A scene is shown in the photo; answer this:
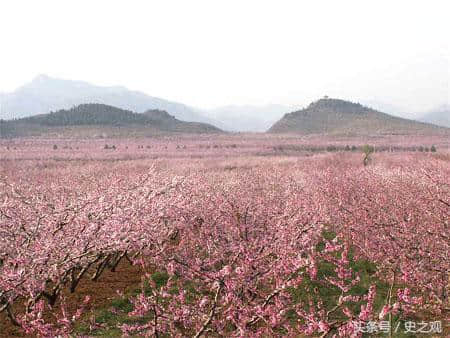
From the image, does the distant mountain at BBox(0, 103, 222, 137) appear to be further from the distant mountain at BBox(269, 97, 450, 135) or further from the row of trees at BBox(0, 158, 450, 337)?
the row of trees at BBox(0, 158, 450, 337)

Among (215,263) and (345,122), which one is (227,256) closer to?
(215,263)

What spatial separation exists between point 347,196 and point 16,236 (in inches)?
568

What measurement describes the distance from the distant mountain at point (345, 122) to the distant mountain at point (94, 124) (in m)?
35.3

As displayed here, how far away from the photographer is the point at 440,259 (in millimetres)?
10750

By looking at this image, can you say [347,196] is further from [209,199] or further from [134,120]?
[134,120]

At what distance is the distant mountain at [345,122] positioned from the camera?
152 metres

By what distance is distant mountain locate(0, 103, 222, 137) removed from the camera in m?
135

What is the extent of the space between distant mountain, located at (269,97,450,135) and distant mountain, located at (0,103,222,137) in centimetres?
3533

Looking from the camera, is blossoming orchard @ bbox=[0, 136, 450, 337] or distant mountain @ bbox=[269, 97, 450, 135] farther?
distant mountain @ bbox=[269, 97, 450, 135]

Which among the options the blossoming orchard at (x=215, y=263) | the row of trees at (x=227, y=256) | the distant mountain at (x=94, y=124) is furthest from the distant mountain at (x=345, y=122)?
the row of trees at (x=227, y=256)

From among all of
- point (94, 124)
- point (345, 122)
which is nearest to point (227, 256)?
point (94, 124)

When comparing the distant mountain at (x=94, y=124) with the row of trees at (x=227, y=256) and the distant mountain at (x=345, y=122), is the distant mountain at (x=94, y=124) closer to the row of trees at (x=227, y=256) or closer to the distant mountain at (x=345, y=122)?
the distant mountain at (x=345, y=122)

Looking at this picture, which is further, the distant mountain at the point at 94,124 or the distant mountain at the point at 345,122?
the distant mountain at the point at 345,122

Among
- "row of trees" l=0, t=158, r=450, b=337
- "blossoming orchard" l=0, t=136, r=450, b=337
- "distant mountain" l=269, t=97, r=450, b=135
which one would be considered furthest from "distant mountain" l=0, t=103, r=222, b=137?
"row of trees" l=0, t=158, r=450, b=337
